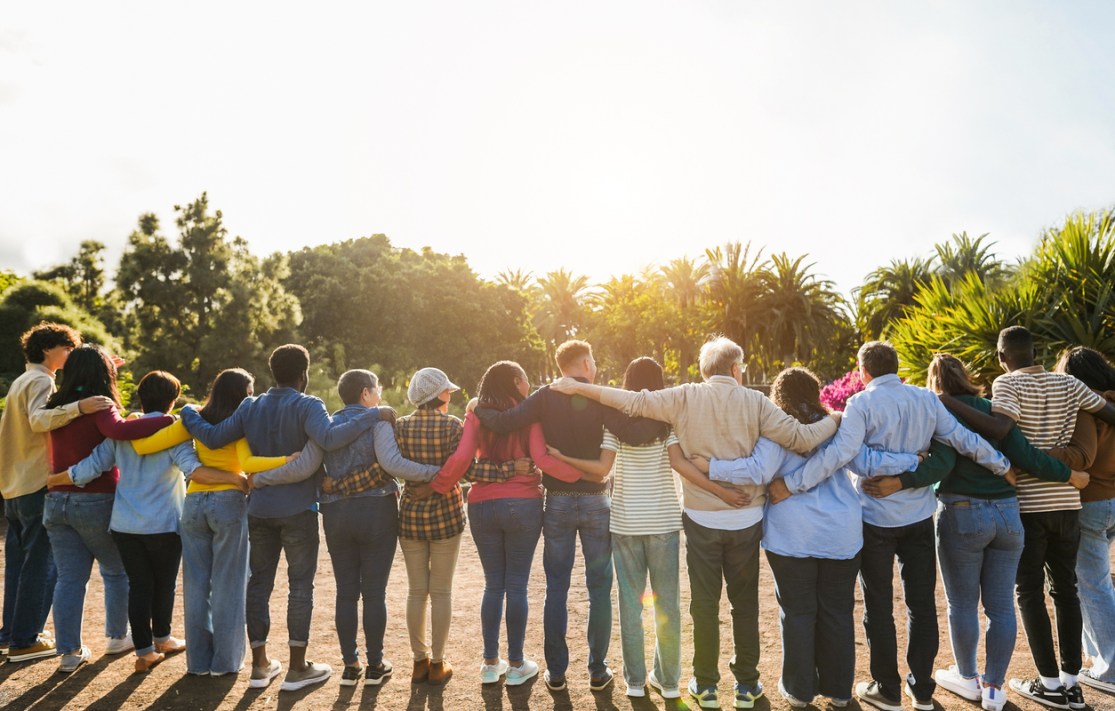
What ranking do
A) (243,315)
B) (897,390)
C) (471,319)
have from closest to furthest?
(897,390)
(243,315)
(471,319)

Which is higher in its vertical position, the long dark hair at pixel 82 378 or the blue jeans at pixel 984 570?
the long dark hair at pixel 82 378

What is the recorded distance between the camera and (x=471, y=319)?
3172cm

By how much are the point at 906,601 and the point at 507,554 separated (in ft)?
7.37

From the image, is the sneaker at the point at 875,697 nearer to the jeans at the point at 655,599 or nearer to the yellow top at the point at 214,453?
the jeans at the point at 655,599

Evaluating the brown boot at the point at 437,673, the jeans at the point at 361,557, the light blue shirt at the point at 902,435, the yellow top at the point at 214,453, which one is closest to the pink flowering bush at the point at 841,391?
the light blue shirt at the point at 902,435

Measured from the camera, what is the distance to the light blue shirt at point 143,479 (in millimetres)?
4539

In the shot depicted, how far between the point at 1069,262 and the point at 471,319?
24.8 m

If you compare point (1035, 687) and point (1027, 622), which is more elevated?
point (1027, 622)

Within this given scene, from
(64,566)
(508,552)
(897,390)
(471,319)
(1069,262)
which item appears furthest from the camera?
(471,319)

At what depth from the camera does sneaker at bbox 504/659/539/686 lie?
14.0 ft

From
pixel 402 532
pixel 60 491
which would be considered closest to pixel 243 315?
pixel 60 491

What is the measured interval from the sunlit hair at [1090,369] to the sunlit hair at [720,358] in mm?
2325

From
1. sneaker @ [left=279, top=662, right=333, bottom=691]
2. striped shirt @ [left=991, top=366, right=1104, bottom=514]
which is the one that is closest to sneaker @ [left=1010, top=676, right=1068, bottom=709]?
striped shirt @ [left=991, top=366, right=1104, bottom=514]

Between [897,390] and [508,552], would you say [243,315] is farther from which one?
[897,390]
